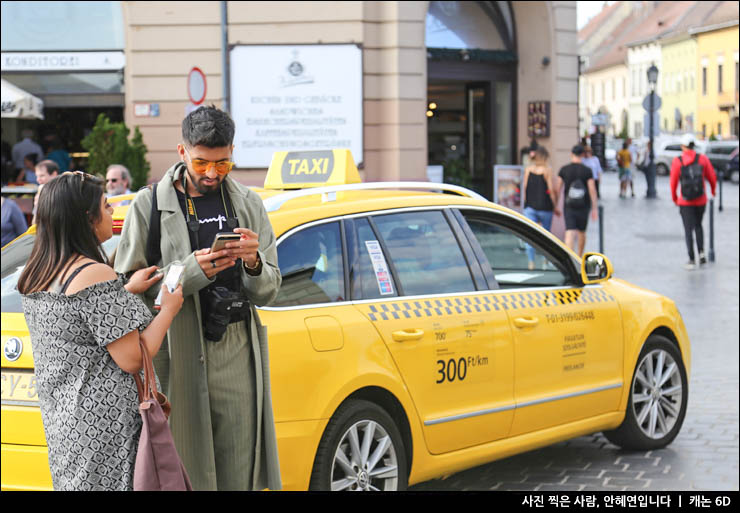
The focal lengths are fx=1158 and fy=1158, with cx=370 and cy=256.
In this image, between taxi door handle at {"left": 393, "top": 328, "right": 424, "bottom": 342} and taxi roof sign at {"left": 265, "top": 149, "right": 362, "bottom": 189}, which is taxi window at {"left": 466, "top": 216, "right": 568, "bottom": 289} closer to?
taxi roof sign at {"left": 265, "top": 149, "right": 362, "bottom": 189}

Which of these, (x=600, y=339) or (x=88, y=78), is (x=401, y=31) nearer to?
(x=88, y=78)

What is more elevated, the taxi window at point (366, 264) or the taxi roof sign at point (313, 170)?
the taxi roof sign at point (313, 170)

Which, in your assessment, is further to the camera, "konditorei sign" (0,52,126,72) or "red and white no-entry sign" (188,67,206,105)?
"konditorei sign" (0,52,126,72)

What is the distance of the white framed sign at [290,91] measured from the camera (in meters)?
20.6

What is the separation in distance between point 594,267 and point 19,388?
3542mm

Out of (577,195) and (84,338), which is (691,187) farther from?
(84,338)

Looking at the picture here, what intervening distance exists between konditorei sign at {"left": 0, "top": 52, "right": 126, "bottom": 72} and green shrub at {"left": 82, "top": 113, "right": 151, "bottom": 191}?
228 centimetres

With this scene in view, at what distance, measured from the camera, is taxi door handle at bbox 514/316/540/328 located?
6.40 m

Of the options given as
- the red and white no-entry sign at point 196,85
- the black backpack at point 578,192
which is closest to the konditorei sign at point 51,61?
the red and white no-entry sign at point 196,85

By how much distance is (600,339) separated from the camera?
700cm

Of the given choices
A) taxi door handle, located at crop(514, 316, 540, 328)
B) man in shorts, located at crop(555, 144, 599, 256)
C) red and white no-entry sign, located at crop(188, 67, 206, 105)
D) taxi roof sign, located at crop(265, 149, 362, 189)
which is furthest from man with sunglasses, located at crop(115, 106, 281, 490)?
man in shorts, located at crop(555, 144, 599, 256)

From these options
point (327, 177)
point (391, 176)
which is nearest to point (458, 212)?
point (327, 177)

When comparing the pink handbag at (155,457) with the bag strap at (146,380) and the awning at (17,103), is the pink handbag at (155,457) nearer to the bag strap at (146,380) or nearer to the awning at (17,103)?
the bag strap at (146,380)

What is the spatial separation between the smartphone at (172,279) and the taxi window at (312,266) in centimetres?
146
